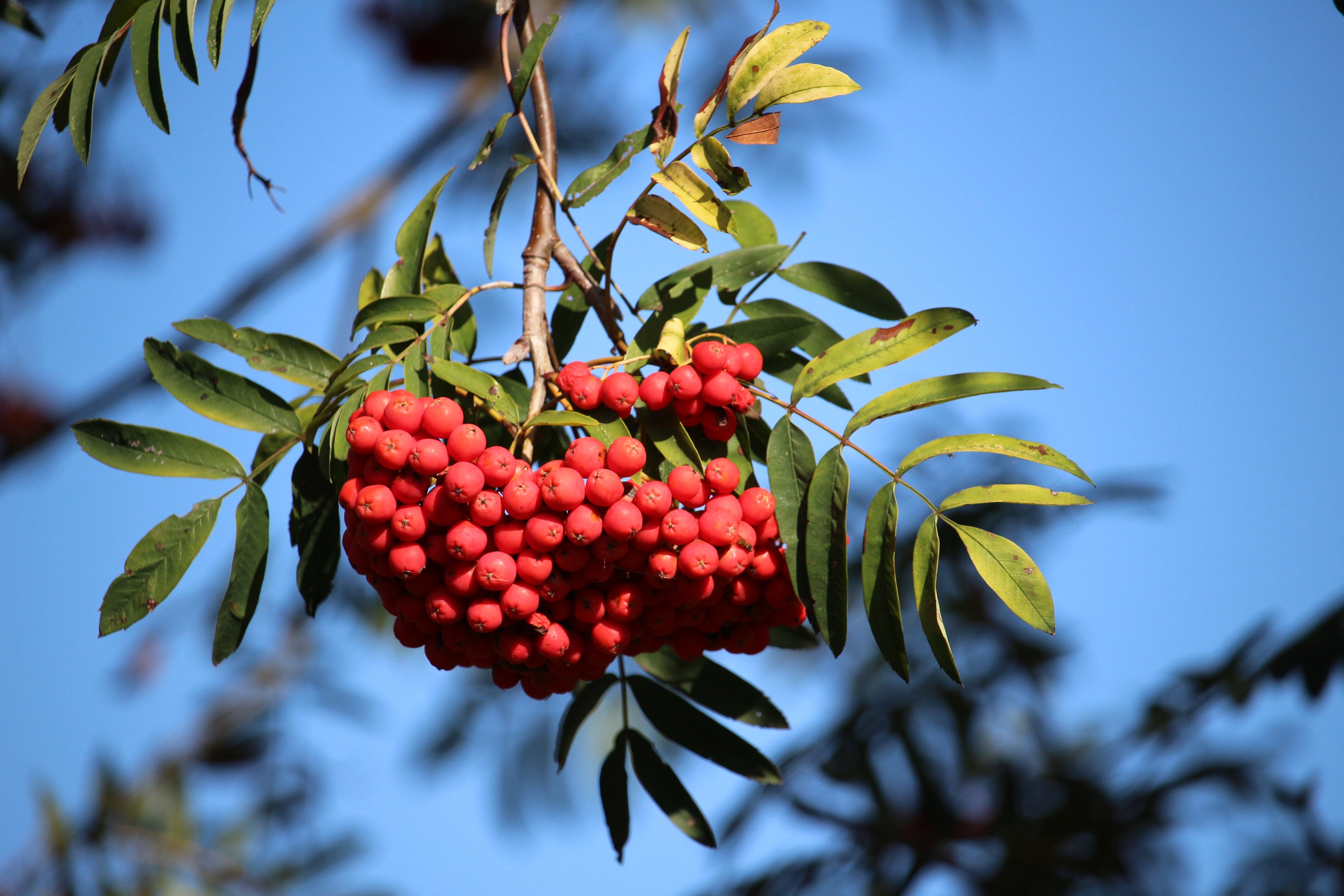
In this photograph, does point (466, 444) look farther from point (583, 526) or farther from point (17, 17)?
point (17, 17)

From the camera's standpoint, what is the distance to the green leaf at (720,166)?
3.27ft

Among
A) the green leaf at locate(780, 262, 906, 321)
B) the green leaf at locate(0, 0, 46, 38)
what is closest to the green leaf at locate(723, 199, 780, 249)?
the green leaf at locate(780, 262, 906, 321)

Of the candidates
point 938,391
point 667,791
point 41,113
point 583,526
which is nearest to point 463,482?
point 583,526

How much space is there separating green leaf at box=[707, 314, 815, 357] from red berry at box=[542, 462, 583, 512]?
12.0 inches

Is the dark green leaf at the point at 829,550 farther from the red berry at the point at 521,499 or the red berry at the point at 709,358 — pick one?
the red berry at the point at 521,499

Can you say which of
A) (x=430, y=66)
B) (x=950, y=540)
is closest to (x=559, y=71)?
(x=430, y=66)

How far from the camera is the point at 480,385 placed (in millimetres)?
1025

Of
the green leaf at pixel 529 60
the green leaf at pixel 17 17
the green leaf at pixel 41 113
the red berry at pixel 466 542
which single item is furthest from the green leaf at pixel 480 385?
the green leaf at pixel 17 17

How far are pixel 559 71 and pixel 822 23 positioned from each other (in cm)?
324

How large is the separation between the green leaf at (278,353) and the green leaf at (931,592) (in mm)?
696

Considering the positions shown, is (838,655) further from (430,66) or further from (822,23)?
(430,66)

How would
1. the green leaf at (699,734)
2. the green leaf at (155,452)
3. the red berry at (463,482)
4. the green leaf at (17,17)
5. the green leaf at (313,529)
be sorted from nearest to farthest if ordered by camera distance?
the red berry at (463,482)
the green leaf at (155,452)
the green leaf at (313,529)
the green leaf at (699,734)
the green leaf at (17,17)

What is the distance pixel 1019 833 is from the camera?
2.28 metres

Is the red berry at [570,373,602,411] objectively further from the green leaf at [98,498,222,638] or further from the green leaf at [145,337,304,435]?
the green leaf at [98,498,222,638]
